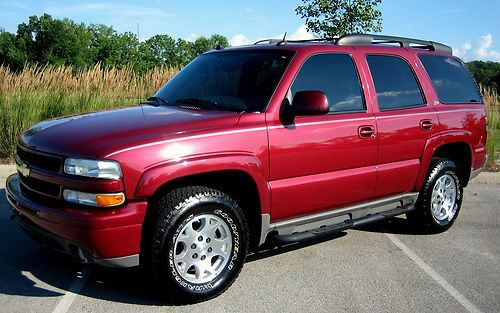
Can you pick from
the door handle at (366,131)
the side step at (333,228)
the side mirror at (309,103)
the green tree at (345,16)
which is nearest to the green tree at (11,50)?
the green tree at (345,16)

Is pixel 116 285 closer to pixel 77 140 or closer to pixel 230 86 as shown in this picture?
pixel 77 140

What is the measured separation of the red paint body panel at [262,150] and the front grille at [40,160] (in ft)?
0.17

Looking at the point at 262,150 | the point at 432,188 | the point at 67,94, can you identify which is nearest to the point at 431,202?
the point at 432,188

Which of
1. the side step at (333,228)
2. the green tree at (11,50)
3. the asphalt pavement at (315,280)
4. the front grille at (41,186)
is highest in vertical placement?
the green tree at (11,50)

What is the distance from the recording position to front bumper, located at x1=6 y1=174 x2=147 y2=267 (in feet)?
11.0

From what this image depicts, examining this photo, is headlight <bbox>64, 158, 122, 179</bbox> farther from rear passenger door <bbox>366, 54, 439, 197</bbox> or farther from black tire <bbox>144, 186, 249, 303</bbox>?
rear passenger door <bbox>366, 54, 439, 197</bbox>

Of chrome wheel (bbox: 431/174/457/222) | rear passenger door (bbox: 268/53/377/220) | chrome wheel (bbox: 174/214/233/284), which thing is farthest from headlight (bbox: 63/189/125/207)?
chrome wheel (bbox: 431/174/457/222)

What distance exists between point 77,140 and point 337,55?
2.45m

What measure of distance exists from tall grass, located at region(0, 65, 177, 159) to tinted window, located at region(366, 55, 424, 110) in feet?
19.4

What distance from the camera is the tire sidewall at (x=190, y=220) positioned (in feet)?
11.8

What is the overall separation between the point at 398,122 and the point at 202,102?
6.23 feet

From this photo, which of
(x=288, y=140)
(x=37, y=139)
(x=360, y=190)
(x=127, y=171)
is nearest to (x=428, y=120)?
(x=360, y=190)

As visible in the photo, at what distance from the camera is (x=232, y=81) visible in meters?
4.55

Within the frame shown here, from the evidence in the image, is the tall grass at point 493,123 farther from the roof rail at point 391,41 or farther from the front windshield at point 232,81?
the front windshield at point 232,81
